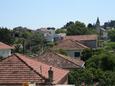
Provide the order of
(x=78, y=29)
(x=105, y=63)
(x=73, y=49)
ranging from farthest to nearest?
(x=78, y=29) → (x=73, y=49) → (x=105, y=63)

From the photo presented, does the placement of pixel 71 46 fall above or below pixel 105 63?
above

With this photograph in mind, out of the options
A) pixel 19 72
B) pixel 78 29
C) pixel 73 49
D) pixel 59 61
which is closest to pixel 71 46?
pixel 73 49

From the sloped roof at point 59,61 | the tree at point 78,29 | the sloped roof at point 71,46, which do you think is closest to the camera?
the sloped roof at point 59,61

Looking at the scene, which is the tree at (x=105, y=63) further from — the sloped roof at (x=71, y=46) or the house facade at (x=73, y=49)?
the sloped roof at (x=71, y=46)

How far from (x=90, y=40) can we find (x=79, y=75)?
60.1 metres

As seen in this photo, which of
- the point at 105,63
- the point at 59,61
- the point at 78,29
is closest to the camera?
the point at 59,61

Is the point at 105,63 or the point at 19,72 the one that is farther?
the point at 105,63

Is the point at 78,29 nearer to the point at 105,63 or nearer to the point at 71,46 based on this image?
the point at 71,46

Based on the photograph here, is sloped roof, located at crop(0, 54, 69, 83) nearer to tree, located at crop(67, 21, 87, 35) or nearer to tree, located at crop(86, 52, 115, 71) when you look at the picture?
tree, located at crop(86, 52, 115, 71)

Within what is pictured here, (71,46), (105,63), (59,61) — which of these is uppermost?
(71,46)

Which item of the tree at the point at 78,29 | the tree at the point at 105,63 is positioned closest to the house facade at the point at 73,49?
the tree at the point at 105,63

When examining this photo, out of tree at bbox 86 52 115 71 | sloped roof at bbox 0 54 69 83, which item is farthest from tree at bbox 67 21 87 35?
sloped roof at bbox 0 54 69 83

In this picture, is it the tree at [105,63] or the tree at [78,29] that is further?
the tree at [78,29]

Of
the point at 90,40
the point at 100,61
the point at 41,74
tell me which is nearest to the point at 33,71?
the point at 41,74
